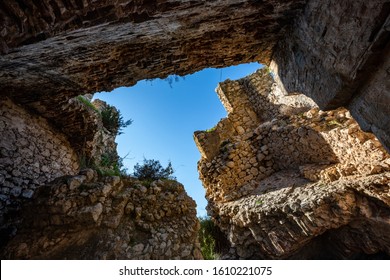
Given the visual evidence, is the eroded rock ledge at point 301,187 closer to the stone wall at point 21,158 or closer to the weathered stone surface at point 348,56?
the weathered stone surface at point 348,56

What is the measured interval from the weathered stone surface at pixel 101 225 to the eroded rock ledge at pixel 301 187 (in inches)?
101

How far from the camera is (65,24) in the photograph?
4.96ft

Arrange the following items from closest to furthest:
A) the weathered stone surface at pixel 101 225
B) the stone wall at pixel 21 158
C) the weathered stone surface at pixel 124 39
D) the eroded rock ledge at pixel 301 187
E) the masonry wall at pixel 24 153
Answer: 1. the weathered stone surface at pixel 124 39
2. the weathered stone surface at pixel 101 225
3. the stone wall at pixel 21 158
4. the masonry wall at pixel 24 153
5. the eroded rock ledge at pixel 301 187

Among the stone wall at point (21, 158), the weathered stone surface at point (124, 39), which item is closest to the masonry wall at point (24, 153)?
the stone wall at point (21, 158)

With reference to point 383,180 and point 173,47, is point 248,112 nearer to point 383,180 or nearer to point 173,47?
point 383,180

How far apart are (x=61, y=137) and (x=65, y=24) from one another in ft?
12.1

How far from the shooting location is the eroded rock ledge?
12.8 feet

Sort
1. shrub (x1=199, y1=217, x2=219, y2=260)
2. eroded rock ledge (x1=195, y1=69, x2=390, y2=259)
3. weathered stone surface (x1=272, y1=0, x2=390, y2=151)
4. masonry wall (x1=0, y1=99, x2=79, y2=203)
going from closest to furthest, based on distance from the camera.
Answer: weathered stone surface (x1=272, y1=0, x2=390, y2=151) → masonry wall (x1=0, y1=99, x2=79, y2=203) → eroded rock ledge (x1=195, y1=69, x2=390, y2=259) → shrub (x1=199, y1=217, x2=219, y2=260)

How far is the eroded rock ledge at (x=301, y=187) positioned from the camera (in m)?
3.90

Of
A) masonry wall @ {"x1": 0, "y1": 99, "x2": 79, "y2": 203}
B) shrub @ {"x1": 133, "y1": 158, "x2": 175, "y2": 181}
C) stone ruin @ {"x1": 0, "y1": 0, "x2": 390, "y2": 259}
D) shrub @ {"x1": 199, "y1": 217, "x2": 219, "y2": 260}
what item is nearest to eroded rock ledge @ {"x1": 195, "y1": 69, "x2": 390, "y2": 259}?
stone ruin @ {"x1": 0, "y1": 0, "x2": 390, "y2": 259}

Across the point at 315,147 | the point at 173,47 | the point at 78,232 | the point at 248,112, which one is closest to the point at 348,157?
the point at 315,147

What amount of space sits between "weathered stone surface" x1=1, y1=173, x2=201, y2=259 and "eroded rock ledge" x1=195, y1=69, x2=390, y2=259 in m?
2.58

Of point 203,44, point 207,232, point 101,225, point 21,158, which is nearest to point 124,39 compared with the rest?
point 203,44

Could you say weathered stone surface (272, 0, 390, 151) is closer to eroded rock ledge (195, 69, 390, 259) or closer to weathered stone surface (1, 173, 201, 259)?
weathered stone surface (1, 173, 201, 259)
